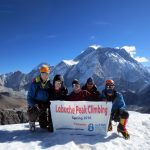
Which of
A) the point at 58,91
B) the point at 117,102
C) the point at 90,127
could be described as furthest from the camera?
the point at 58,91

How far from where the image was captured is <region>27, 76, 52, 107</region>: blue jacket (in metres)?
12.7

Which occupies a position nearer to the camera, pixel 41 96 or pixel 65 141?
pixel 65 141

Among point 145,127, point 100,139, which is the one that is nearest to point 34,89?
point 100,139

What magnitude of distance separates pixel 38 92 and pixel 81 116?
Result: 2.13 m

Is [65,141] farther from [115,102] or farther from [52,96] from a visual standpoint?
[115,102]

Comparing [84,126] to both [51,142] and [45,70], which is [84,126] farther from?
[45,70]

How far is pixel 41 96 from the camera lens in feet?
42.3

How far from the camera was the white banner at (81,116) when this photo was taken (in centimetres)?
1238

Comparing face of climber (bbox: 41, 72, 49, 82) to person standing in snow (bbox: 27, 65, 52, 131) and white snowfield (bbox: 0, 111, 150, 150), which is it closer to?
person standing in snow (bbox: 27, 65, 52, 131)

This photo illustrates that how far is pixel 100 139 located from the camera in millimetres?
11844

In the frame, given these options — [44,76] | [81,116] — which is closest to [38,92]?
[44,76]

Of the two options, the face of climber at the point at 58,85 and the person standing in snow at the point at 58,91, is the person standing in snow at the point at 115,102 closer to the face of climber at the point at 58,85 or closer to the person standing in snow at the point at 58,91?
the person standing in snow at the point at 58,91

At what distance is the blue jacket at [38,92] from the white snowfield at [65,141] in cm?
138

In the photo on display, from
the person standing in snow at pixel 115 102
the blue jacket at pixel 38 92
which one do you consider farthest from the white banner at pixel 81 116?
the blue jacket at pixel 38 92
